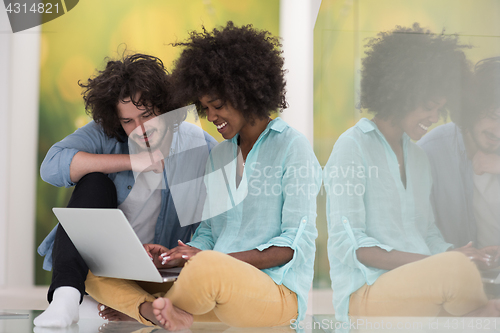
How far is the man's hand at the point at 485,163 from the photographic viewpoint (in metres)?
0.89

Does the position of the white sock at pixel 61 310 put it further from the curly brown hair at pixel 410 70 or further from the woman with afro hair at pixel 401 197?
the curly brown hair at pixel 410 70

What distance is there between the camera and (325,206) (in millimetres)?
1280

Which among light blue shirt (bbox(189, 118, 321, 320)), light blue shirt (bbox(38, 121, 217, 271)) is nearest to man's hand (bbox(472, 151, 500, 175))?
light blue shirt (bbox(189, 118, 321, 320))

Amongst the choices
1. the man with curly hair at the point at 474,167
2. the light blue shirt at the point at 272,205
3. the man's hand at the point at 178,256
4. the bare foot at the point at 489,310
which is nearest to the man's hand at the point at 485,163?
the man with curly hair at the point at 474,167

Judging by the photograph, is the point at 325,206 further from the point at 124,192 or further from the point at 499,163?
the point at 124,192

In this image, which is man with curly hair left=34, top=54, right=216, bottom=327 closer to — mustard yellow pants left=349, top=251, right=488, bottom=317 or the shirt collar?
the shirt collar

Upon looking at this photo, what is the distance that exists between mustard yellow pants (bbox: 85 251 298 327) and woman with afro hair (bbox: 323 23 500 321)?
183 mm

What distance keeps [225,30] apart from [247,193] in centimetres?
50

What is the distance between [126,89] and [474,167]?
41.5 inches

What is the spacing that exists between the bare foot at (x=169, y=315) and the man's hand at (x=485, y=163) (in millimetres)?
730

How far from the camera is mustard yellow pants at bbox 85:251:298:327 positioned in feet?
3.35

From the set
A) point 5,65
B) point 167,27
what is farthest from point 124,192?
point 5,65

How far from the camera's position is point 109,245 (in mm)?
1110

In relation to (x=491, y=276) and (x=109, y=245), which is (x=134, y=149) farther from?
(x=491, y=276)
